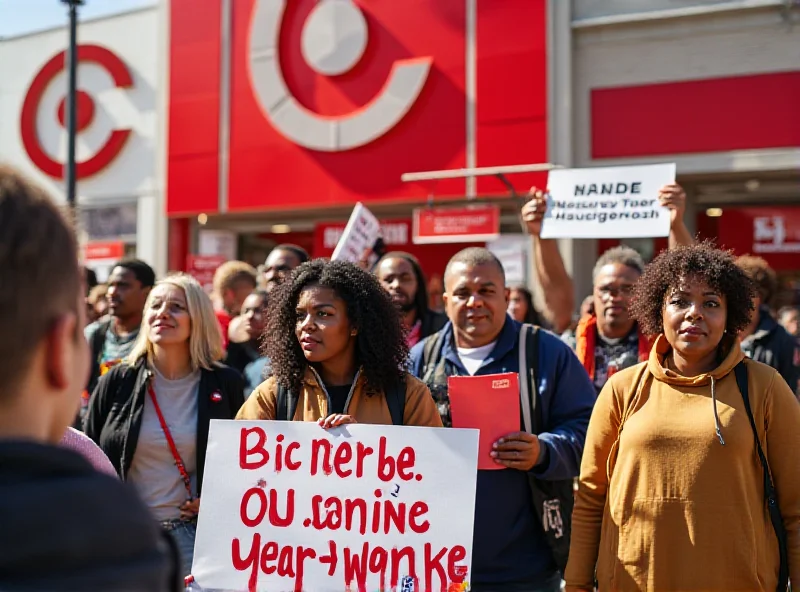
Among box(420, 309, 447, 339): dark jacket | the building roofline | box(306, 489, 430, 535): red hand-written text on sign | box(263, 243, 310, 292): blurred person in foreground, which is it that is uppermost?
the building roofline

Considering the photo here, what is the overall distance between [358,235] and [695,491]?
4.21 metres

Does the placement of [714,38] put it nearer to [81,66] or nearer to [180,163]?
[180,163]

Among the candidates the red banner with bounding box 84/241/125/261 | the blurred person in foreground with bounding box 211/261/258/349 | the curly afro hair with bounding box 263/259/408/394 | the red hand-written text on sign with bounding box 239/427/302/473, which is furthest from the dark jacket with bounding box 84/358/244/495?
the red banner with bounding box 84/241/125/261

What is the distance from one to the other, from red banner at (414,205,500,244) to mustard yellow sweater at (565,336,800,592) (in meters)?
7.50

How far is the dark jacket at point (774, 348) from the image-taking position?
198 inches

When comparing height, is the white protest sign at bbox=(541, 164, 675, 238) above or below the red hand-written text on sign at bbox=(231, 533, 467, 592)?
above

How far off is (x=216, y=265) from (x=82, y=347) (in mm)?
11937

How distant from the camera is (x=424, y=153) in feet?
44.5

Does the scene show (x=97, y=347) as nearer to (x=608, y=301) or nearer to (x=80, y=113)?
(x=608, y=301)

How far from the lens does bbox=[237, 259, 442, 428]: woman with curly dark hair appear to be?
9.91 feet

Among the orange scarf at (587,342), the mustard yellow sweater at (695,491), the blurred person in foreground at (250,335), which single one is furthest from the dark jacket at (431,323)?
the mustard yellow sweater at (695,491)

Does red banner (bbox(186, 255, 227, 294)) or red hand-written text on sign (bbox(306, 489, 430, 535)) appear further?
red banner (bbox(186, 255, 227, 294))

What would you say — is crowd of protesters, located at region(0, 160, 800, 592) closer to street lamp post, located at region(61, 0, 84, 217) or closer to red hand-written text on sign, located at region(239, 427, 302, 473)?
red hand-written text on sign, located at region(239, 427, 302, 473)

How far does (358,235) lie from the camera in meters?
6.61
